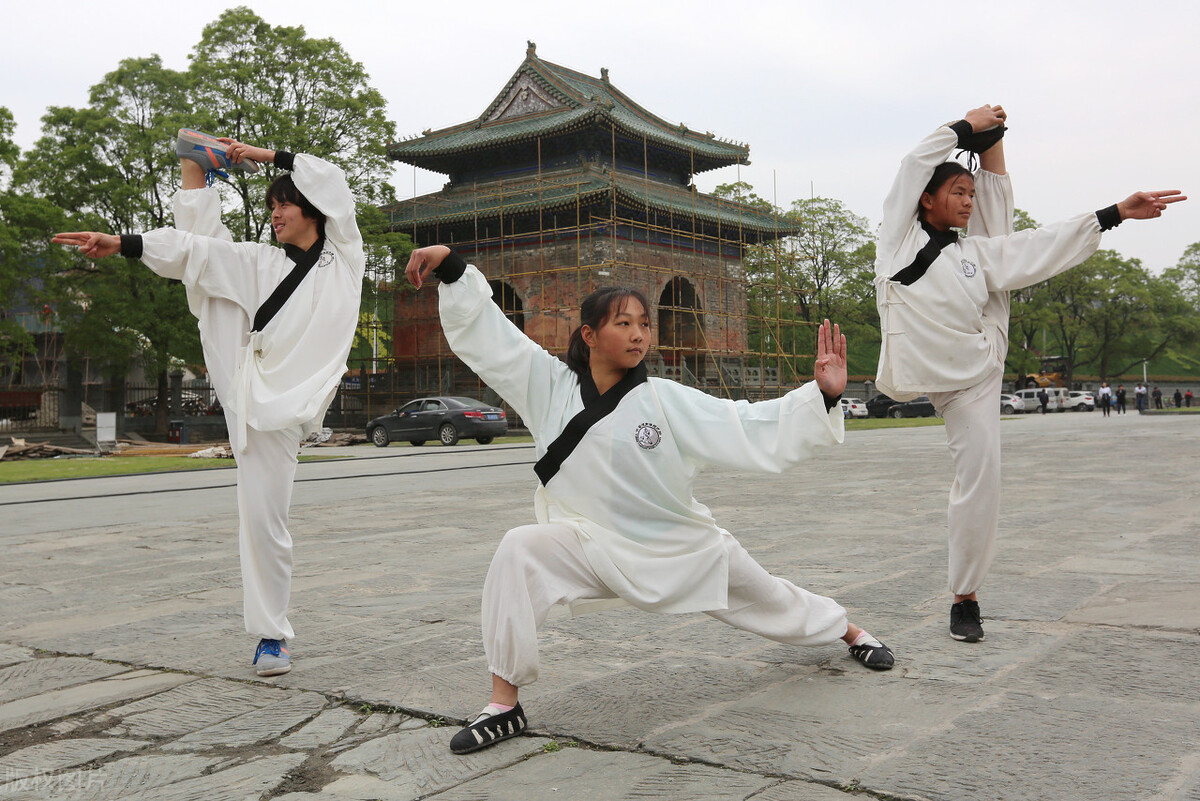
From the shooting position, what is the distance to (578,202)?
28.3 metres

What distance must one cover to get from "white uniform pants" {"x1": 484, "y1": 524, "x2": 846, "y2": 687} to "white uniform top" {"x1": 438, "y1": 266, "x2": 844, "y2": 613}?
2.6 inches

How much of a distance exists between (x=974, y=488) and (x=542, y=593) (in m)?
1.72

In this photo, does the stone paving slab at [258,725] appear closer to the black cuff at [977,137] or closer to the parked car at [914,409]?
the black cuff at [977,137]

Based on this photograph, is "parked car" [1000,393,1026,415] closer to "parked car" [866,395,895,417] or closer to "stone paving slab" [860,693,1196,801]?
"parked car" [866,395,895,417]

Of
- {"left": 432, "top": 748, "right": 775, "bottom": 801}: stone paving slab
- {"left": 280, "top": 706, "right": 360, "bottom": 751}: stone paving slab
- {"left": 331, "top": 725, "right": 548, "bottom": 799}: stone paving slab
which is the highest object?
{"left": 432, "top": 748, "right": 775, "bottom": 801}: stone paving slab

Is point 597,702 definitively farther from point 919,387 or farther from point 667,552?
point 919,387

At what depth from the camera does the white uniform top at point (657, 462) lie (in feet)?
8.71

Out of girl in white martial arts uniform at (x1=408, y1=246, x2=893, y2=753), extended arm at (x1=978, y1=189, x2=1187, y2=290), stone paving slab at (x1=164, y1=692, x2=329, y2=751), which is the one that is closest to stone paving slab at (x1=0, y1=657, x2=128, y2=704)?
stone paving slab at (x1=164, y1=692, x2=329, y2=751)

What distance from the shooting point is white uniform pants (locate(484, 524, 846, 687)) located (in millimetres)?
2527

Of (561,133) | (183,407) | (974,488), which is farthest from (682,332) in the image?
(974,488)

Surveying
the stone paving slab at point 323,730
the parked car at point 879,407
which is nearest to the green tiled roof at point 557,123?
the parked car at point 879,407

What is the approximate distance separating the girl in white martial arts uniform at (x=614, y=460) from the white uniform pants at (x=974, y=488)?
93 centimetres

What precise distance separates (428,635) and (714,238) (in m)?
29.3

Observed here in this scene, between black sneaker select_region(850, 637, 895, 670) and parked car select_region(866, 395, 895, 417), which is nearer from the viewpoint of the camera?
black sneaker select_region(850, 637, 895, 670)
